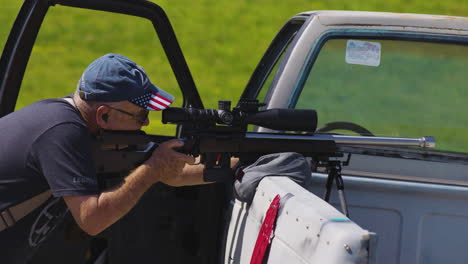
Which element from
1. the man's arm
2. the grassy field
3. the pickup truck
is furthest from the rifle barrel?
the grassy field

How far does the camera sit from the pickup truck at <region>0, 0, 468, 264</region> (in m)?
3.57

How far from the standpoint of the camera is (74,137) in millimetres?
3139

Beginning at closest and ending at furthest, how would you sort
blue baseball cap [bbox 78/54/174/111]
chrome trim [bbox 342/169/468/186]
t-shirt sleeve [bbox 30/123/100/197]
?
1. t-shirt sleeve [bbox 30/123/100/197]
2. blue baseball cap [bbox 78/54/174/111]
3. chrome trim [bbox 342/169/468/186]

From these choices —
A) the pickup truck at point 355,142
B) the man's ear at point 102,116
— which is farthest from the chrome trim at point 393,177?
the man's ear at point 102,116

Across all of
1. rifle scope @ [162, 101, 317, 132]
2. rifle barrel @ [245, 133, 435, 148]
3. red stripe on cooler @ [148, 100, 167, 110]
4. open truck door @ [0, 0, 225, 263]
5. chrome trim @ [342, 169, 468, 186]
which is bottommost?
open truck door @ [0, 0, 225, 263]

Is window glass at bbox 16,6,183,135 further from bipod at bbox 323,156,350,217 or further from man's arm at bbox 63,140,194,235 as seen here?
man's arm at bbox 63,140,194,235

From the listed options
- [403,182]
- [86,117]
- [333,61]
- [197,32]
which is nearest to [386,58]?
[333,61]

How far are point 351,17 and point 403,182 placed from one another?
102 cm

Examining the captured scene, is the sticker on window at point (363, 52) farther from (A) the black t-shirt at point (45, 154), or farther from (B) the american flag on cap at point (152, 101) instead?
(A) the black t-shirt at point (45, 154)

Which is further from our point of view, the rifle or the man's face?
the rifle

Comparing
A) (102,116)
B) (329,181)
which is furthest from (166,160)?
(329,181)

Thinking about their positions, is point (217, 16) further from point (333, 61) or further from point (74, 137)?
point (74, 137)

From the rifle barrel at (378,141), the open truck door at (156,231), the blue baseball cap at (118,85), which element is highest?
the blue baseball cap at (118,85)

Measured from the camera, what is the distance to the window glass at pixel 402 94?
426cm
